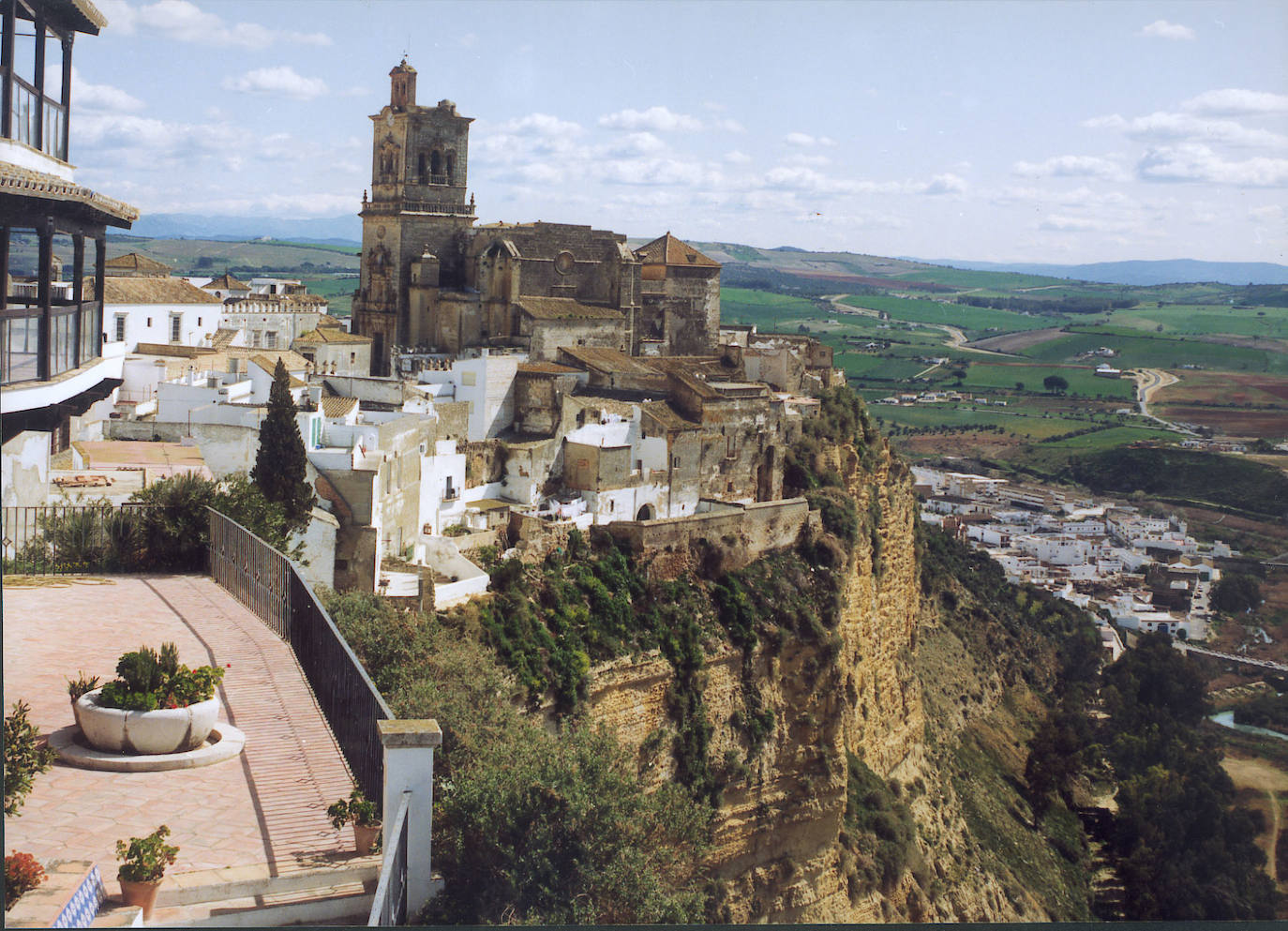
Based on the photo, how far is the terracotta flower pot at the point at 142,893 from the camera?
5473 millimetres

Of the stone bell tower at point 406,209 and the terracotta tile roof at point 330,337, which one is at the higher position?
the stone bell tower at point 406,209

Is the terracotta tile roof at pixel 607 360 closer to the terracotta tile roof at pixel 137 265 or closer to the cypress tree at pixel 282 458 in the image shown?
the cypress tree at pixel 282 458

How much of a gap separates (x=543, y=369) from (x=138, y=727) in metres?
19.7

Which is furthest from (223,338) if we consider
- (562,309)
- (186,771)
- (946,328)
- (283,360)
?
(946,328)

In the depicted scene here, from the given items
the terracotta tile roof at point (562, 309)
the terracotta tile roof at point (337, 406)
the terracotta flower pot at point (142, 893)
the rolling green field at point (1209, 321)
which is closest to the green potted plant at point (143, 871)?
the terracotta flower pot at point (142, 893)

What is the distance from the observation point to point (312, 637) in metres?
8.51

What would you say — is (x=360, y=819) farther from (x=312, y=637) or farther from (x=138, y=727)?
(x=312, y=637)

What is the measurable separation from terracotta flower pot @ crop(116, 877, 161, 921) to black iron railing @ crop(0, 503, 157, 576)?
6.01m

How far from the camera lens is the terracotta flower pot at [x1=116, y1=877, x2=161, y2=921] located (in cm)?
547

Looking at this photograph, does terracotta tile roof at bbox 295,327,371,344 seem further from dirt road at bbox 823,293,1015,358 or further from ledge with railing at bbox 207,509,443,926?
dirt road at bbox 823,293,1015,358

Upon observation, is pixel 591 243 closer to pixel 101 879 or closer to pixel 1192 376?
pixel 1192 376

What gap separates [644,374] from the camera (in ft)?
91.9

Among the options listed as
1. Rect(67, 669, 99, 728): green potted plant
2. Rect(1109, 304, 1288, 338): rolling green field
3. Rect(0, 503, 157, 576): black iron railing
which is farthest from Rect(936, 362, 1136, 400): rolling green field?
Rect(67, 669, 99, 728): green potted plant

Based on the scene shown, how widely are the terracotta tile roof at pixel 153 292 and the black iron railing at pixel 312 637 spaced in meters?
18.3
